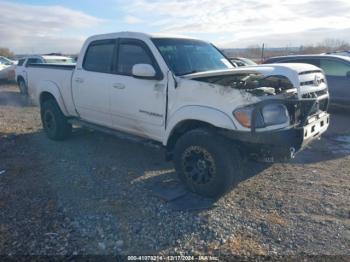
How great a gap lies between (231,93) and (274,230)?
149 cm

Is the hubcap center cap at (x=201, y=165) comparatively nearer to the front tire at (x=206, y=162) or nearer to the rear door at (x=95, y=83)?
the front tire at (x=206, y=162)

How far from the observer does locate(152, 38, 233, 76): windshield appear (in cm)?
448

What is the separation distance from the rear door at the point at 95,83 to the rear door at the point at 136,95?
0.18 m

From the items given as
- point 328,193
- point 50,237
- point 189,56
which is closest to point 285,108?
point 328,193

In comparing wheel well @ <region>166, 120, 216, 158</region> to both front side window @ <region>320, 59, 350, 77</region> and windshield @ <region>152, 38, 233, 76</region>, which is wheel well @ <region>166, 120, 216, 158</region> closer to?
windshield @ <region>152, 38, 233, 76</region>

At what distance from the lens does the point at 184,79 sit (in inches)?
162

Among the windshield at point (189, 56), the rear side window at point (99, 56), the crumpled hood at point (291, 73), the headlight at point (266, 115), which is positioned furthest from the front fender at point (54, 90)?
the headlight at point (266, 115)

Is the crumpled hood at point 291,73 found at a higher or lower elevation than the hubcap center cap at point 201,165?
higher

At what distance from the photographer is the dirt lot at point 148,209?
3148mm

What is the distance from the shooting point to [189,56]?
4.79 m

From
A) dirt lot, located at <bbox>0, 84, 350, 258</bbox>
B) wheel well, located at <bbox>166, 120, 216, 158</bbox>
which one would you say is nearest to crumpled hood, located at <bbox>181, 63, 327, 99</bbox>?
wheel well, located at <bbox>166, 120, 216, 158</bbox>

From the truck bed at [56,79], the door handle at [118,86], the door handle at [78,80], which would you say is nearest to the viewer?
the door handle at [118,86]

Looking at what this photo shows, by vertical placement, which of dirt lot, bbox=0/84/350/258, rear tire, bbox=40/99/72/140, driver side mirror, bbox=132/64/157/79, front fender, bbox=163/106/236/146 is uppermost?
driver side mirror, bbox=132/64/157/79

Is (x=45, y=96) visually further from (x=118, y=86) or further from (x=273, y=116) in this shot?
(x=273, y=116)
